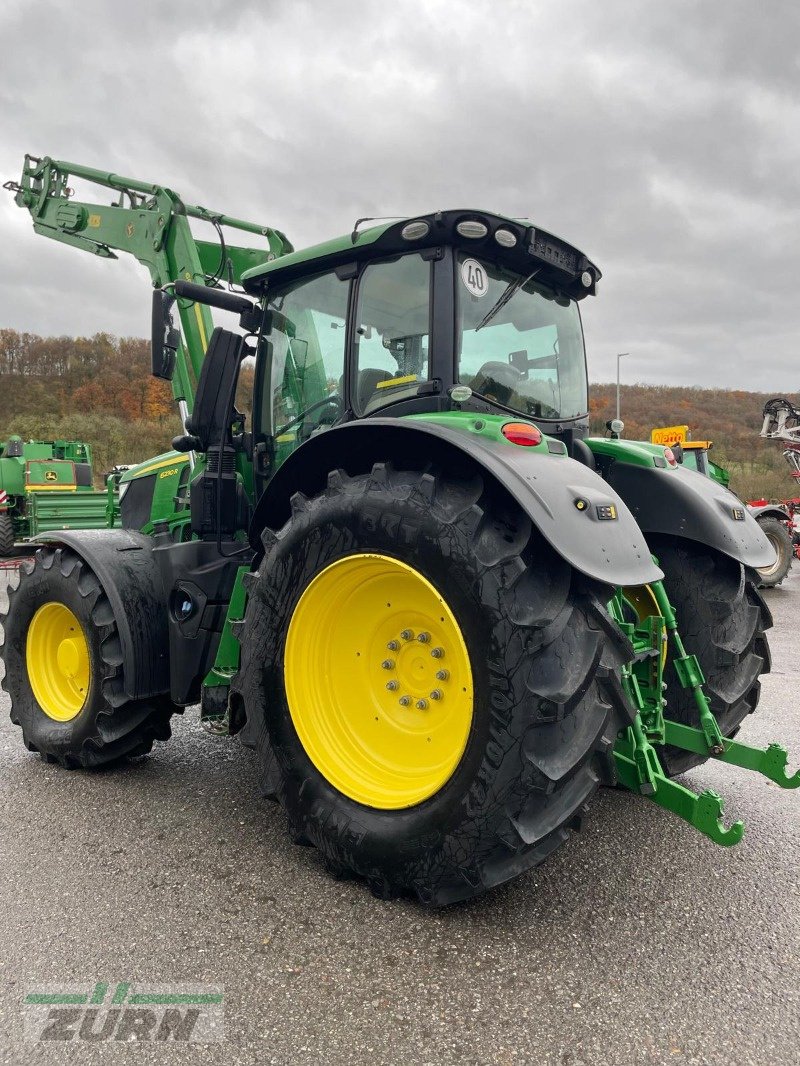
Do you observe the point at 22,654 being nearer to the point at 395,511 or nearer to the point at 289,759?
the point at 289,759

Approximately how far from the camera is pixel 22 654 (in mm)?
3846

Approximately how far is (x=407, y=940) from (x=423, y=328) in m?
2.14

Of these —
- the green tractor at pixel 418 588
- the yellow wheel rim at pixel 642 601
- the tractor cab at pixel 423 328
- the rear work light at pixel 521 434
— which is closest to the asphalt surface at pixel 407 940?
the green tractor at pixel 418 588

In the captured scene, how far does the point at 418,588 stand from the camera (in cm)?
254

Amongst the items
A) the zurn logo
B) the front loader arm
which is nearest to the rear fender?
the front loader arm

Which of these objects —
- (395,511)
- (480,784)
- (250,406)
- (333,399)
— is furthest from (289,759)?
(250,406)

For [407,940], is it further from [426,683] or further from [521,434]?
[521,434]

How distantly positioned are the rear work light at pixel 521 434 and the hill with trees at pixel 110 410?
942 inches

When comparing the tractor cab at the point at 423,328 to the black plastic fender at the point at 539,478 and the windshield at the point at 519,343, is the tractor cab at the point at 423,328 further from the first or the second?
the black plastic fender at the point at 539,478

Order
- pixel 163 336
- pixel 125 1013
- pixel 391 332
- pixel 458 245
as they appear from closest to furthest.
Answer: pixel 125 1013 → pixel 458 245 → pixel 391 332 → pixel 163 336

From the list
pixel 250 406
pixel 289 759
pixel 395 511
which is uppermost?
pixel 250 406

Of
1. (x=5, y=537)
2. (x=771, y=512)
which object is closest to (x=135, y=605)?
(x=771, y=512)

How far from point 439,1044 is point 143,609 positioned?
224 cm

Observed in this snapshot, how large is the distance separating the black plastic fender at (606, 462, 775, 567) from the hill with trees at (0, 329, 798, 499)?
22831 mm
